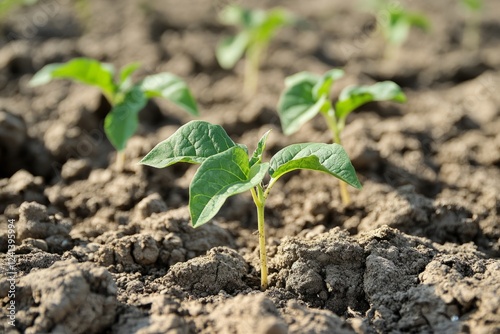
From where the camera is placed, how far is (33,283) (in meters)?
1.90

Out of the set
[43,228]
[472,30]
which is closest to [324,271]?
[43,228]

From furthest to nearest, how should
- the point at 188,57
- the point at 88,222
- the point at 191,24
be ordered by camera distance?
the point at 191,24, the point at 188,57, the point at 88,222

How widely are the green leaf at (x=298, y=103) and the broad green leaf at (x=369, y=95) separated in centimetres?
13

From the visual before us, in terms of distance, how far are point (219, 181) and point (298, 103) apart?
101 cm

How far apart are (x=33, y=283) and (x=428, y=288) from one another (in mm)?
1398

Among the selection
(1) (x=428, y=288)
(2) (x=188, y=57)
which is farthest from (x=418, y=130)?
(2) (x=188, y=57)

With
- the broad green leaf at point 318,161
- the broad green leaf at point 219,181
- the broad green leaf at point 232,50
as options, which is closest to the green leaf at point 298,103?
the broad green leaf at point 318,161

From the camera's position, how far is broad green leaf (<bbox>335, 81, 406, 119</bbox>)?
267cm

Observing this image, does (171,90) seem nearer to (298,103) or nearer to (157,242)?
(298,103)

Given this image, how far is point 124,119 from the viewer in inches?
112

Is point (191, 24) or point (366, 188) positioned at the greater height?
point (191, 24)

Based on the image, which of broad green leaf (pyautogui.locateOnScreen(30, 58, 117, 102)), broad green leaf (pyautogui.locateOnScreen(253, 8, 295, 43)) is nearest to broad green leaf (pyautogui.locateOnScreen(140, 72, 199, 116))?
broad green leaf (pyautogui.locateOnScreen(30, 58, 117, 102))

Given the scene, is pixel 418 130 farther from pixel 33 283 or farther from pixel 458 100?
pixel 33 283

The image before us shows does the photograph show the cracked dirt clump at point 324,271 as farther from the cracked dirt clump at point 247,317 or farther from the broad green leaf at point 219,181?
the broad green leaf at point 219,181
